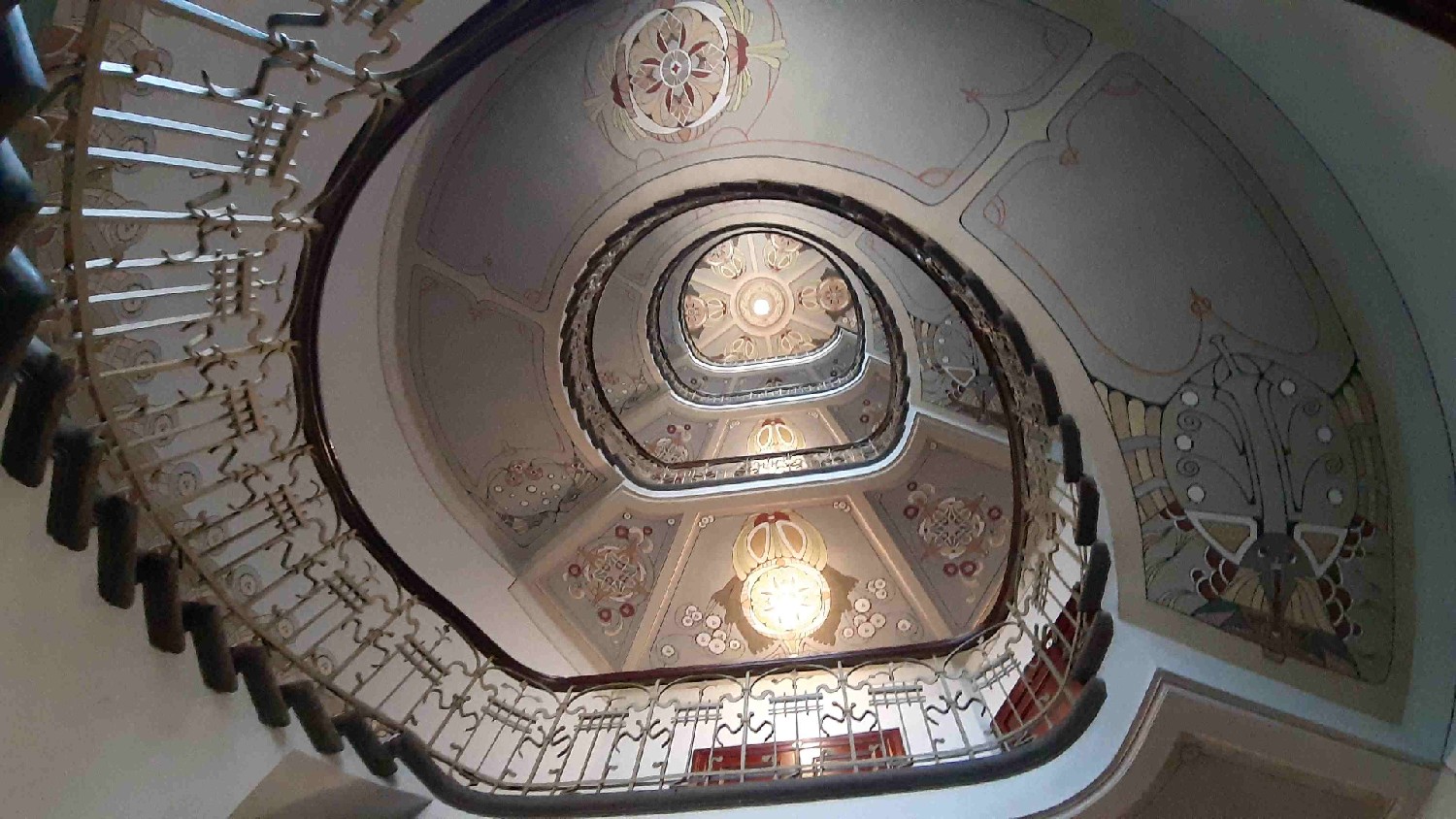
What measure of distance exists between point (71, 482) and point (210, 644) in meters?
0.69

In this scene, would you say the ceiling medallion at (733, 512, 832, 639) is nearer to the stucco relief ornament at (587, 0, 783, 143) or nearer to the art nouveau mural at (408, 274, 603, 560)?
the art nouveau mural at (408, 274, 603, 560)

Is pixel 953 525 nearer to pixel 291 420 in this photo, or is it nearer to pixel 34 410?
pixel 291 420

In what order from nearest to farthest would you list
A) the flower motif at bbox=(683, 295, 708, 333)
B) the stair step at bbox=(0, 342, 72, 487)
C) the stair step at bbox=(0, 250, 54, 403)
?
the stair step at bbox=(0, 250, 54, 403)
the stair step at bbox=(0, 342, 72, 487)
the flower motif at bbox=(683, 295, 708, 333)

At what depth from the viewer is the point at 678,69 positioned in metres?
4.29

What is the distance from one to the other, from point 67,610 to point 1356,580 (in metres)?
4.12

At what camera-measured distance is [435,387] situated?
569cm

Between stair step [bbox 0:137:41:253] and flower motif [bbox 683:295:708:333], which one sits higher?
flower motif [bbox 683:295:708:333]

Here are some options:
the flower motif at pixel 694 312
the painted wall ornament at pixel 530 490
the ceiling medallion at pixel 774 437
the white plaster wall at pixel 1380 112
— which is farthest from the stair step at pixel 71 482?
the flower motif at pixel 694 312

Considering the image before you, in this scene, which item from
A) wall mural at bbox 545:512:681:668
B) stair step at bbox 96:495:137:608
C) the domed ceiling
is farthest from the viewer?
wall mural at bbox 545:512:681:668

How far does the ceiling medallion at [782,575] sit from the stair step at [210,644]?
4.74 meters

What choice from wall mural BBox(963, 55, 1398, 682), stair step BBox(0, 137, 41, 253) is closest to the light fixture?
wall mural BBox(963, 55, 1398, 682)

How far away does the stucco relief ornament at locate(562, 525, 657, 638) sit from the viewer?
646cm

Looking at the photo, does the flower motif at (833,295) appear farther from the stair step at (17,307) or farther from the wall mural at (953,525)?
the stair step at (17,307)

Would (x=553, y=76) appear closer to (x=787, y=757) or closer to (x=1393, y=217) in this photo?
(x=1393, y=217)
